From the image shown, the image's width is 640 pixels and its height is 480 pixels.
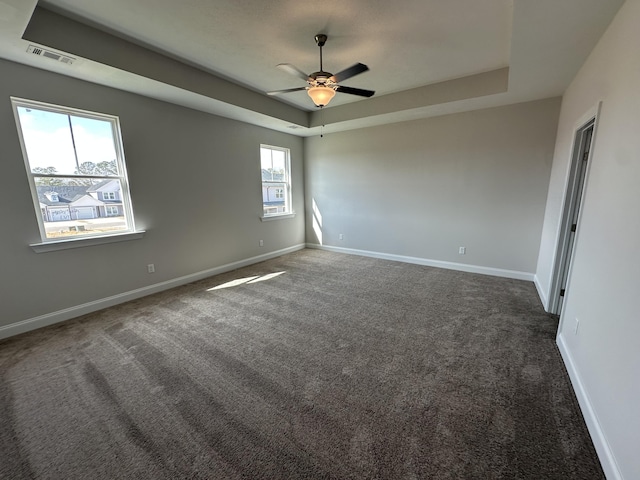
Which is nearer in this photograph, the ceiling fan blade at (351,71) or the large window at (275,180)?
the ceiling fan blade at (351,71)

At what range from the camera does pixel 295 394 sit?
1.94m

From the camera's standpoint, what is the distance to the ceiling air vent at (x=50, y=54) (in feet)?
7.69

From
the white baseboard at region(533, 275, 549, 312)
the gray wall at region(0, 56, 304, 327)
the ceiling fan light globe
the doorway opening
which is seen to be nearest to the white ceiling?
the gray wall at region(0, 56, 304, 327)

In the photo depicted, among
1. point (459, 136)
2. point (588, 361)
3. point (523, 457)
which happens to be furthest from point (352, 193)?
point (523, 457)

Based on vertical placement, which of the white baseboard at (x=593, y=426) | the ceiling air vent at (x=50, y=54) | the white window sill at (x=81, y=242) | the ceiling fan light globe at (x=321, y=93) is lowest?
the white baseboard at (x=593, y=426)

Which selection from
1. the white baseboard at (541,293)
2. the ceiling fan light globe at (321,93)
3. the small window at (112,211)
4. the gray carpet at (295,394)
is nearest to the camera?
the gray carpet at (295,394)

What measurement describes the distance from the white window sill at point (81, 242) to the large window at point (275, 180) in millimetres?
2466

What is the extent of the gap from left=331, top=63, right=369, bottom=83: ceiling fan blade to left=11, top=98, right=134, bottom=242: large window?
2811 mm

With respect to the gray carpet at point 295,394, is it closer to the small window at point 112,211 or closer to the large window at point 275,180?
the small window at point 112,211

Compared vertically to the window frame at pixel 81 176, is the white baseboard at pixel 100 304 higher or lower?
lower

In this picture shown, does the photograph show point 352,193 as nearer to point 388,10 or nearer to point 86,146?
point 388,10

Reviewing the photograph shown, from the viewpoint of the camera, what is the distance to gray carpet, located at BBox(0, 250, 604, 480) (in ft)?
4.77

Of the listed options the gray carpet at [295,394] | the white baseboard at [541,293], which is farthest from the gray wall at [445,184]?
the gray carpet at [295,394]

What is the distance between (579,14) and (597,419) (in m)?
2.70
